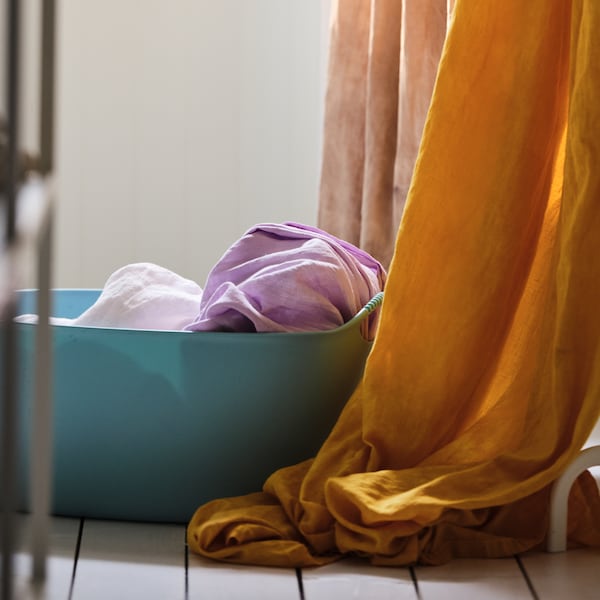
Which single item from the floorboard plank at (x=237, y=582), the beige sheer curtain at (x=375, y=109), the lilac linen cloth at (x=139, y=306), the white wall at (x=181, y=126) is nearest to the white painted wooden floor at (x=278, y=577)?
the floorboard plank at (x=237, y=582)

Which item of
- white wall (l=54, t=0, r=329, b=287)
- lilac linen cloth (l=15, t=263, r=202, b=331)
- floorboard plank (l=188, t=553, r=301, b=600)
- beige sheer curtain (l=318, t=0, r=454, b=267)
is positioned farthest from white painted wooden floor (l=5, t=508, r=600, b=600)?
white wall (l=54, t=0, r=329, b=287)

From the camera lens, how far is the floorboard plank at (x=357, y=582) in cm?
116

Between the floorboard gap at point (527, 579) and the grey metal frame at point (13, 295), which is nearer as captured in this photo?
the grey metal frame at point (13, 295)

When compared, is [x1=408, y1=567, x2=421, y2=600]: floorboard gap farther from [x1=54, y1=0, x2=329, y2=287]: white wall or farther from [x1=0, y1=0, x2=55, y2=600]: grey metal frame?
[x1=54, y1=0, x2=329, y2=287]: white wall

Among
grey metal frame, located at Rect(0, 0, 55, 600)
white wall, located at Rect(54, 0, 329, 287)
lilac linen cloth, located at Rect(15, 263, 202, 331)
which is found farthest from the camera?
white wall, located at Rect(54, 0, 329, 287)

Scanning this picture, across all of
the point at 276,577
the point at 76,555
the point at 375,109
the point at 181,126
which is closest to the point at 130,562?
the point at 76,555

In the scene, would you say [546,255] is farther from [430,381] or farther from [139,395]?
[139,395]

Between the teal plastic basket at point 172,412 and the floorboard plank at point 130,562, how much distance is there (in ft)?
0.14

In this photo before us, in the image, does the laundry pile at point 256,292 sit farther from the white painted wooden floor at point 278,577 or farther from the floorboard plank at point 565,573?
the floorboard plank at point 565,573

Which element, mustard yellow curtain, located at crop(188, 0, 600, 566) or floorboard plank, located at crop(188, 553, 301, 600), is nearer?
floorboard plank, located at crop(188, 553, 301, 600)

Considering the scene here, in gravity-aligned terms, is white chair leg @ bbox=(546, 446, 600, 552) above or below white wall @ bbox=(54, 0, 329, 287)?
below

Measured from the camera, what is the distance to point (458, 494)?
1278 mm

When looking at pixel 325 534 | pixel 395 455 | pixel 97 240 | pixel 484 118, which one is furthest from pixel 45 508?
pixel 97 240

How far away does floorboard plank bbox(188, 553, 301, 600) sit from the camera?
1147 mm
